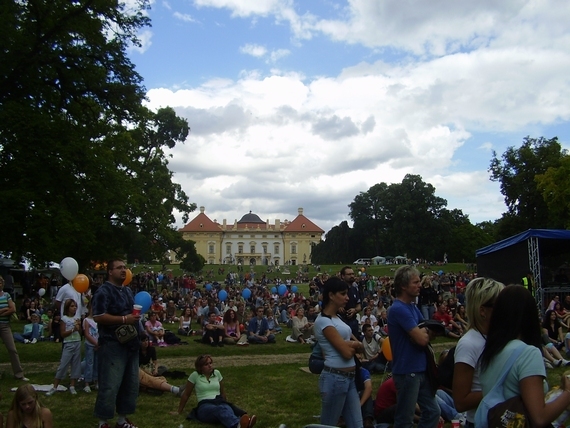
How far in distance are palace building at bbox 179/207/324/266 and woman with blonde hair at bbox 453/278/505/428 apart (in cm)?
10917

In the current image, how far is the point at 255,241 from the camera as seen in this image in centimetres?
11356

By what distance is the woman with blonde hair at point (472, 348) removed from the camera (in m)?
2.58

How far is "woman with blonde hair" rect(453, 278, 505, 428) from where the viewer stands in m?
2.58

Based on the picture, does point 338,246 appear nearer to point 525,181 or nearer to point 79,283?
point 525,181

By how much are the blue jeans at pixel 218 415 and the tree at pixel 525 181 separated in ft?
120

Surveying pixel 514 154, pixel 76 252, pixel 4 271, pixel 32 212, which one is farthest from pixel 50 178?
pixel 514 154

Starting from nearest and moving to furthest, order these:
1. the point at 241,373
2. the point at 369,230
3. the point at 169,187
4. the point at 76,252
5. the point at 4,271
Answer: the point at 241,373, the point at 76,252, the point at 4,271, the point at 169,187, the point at 369,230

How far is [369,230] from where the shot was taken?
73688 millimetres

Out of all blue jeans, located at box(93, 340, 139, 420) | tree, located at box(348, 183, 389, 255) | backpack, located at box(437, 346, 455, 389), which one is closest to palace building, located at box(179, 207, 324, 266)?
tree, located at box(348, 183, 389, 255)

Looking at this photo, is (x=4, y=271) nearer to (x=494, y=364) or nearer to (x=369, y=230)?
(x=494, y=364)

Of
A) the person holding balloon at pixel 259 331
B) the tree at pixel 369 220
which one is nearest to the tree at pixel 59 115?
the person holding balloon at pixel 259 331

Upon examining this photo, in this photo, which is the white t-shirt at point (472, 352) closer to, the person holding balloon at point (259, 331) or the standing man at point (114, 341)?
the standing man at point (114, 341)

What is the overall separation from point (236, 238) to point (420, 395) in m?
110

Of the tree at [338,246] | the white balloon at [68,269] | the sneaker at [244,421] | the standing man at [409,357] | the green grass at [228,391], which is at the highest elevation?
the tree at [338,246]
